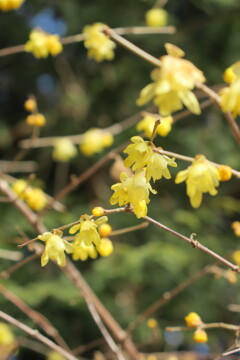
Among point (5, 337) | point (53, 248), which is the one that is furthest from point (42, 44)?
point (5, 337)

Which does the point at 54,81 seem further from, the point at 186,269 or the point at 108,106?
the point at 186,269

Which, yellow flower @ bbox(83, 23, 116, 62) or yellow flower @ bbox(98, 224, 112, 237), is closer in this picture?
yellow flower @ bbox(98, 224, 112, 237)

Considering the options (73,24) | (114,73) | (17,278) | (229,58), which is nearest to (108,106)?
(114,73)

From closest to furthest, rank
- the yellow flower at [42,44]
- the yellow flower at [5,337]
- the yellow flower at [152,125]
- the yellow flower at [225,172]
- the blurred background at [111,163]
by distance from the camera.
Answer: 1. the yellow flower at [225,172]
2. the yellow flower at [152,125]
3. the yellow flower at [42,44]
4. the yellow flower at [5,337]
5. the blurred background at [111,163]

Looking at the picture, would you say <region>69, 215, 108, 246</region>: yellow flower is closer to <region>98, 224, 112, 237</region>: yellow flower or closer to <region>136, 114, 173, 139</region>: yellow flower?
<region>98, 224, 112, 237</region>: yellow flower

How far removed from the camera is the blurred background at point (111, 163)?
2.46 m

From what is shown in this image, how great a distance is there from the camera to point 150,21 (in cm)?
208

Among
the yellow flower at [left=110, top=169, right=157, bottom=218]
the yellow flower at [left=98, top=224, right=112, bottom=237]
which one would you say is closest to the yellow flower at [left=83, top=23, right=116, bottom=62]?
the yellow flower at [left=98, top=224, right=112, bottom=237]

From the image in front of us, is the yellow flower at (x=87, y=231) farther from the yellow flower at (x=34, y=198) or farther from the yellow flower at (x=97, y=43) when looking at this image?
the yellow flower at (x=97, y=43)

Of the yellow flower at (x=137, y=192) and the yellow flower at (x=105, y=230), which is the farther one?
the yellow flower at (x=105, y=230)

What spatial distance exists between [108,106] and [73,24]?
1.71ft

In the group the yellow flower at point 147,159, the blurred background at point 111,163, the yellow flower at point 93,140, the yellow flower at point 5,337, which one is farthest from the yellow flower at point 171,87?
the blurred background at point 111,163

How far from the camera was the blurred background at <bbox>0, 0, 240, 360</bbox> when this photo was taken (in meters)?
2.46

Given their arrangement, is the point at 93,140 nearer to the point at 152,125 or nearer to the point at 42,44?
the point at 42,44
